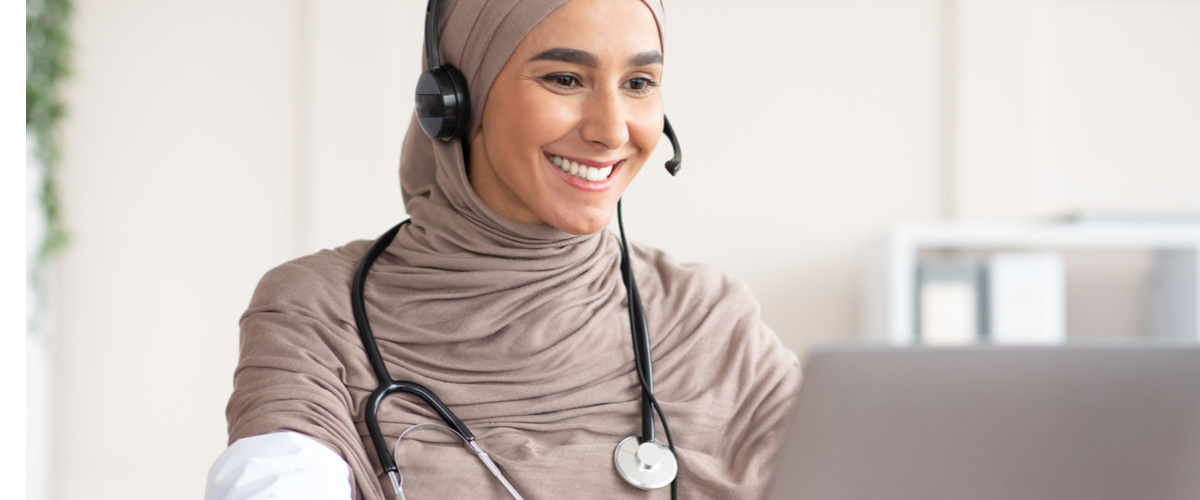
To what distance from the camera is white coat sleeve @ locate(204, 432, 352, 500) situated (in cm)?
91

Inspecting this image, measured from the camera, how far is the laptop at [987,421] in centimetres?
57

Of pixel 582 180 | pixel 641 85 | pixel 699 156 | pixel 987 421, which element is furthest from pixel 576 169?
pixel 699 156

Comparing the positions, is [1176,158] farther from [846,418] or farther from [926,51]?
[846,418]

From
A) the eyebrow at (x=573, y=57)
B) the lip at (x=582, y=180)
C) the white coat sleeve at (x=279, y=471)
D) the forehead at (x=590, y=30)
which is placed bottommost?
the white coat sleeve at (x=279, y=471)

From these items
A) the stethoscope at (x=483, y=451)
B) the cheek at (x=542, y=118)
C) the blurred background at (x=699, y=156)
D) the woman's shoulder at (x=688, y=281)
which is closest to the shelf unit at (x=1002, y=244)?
the blurred background at (x=699, y=156)

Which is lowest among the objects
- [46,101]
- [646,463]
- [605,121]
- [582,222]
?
[646,463]

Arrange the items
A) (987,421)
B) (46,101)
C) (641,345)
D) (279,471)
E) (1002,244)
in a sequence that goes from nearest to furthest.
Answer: (987,421) → (279,471) → (641,345) → (1002,244) → (46,101)

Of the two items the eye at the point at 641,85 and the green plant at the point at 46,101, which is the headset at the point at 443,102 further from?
the green plant at the point at 46,101

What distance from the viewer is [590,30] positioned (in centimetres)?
110

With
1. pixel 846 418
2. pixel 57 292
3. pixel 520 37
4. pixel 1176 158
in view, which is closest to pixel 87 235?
pixel 57 292

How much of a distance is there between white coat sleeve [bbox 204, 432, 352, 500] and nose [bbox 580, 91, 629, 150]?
0.44 meters

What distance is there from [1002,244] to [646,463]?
1.67 m

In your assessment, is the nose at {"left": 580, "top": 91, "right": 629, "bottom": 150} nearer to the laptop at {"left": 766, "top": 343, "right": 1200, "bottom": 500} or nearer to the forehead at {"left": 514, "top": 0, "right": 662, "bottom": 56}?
the forehead at {"left": 514, "top": 0, "right": 662, "bottom": 56}

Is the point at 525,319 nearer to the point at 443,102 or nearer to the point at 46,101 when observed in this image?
the point at 443,102
